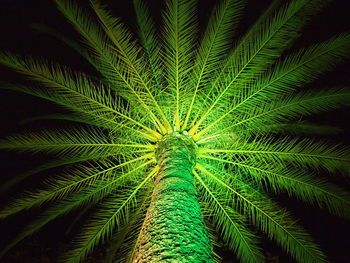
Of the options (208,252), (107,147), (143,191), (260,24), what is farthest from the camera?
(143,191)

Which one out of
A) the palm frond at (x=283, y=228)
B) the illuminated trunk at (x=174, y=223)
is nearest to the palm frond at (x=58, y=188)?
the illuminated trunk at (x=174, y=223)

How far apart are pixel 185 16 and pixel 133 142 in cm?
219

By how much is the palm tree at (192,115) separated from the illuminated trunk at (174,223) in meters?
0.07

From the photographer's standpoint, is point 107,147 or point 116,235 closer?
point 107,147

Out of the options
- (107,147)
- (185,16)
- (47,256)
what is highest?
(185,16)

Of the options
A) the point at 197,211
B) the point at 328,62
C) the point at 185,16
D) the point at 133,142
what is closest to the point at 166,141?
the point at 133,142

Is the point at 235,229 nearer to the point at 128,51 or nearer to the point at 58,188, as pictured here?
the point at 58,188

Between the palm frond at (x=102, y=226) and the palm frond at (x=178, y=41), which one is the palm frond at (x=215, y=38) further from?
the palm frond at (x=102, y=226)

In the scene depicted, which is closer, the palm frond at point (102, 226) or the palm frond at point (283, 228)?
the palm frond at point (283, 228)

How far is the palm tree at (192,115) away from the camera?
3459mm

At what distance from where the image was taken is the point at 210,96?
170 inches

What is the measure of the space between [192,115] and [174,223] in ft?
8.11

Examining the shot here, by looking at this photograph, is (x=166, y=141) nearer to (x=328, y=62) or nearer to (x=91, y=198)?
(x=91, y=198)

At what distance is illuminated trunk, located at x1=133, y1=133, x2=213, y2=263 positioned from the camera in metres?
1.89
